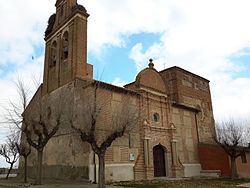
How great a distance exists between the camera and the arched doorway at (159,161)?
20.1 m

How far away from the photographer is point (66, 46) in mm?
21422

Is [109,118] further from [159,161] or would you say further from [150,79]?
[150,79]

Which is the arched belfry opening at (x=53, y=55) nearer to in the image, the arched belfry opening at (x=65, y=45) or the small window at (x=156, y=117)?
the arched belfry opening at (x=65, y=45)

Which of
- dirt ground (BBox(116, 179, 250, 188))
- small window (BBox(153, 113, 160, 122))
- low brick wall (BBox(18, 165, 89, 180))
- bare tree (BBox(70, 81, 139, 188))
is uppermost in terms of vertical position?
small window (BBox(153, 113, 160, 122))

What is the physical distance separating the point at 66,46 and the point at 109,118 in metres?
7.67

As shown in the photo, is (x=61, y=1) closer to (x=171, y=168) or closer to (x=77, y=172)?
(x=77, y=172)

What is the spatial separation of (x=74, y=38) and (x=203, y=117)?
1611cm

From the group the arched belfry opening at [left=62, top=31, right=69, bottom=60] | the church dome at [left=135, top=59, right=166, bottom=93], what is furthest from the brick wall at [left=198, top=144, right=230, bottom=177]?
the arched belfry opening at [left=62, top=31, right=69, bottom=60]

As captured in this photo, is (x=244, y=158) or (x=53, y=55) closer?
(x=53, y=55)

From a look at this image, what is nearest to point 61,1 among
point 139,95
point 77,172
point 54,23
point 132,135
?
point 54,23

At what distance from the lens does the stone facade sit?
1698 cm

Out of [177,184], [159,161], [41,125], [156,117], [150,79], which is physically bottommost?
[177,184]

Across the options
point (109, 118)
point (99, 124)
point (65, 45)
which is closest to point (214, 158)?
point (109, 118)

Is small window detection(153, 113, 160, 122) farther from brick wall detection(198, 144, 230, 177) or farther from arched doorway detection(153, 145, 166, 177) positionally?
brick wall detection(198, 144, 230, 177)
